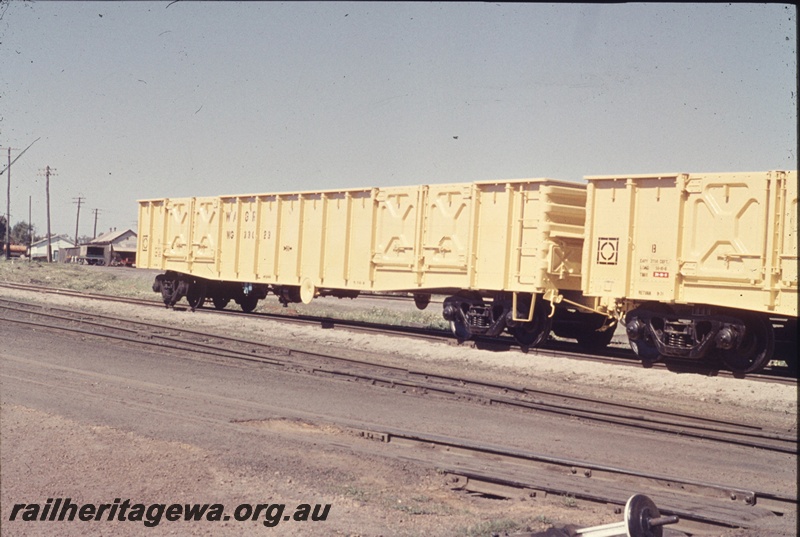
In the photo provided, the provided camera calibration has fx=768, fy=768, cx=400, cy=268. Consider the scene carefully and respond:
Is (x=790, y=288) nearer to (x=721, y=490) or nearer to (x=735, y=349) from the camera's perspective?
(x=735, y=349)

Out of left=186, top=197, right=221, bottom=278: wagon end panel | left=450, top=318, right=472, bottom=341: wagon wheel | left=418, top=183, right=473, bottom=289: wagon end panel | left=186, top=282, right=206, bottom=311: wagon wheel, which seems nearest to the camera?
left=418, top=183, right=473, bottom=289: wagon end panel

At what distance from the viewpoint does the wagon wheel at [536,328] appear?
51.2 feet

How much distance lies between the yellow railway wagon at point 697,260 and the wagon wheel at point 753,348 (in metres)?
0.02

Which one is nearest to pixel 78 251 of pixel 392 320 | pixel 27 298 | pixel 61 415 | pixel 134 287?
pixel 134 287

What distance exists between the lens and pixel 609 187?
1396 centimetres

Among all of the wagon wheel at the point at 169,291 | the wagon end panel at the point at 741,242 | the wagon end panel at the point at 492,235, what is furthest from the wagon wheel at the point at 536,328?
the wagon wheel at the point at 169,291

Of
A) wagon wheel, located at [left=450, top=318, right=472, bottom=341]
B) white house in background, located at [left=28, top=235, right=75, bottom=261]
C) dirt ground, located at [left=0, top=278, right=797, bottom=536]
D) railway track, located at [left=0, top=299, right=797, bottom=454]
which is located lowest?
dirt ground, located at [left=0, top=278, right=797, bottom=536]

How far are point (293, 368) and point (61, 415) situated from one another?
5.09 meters

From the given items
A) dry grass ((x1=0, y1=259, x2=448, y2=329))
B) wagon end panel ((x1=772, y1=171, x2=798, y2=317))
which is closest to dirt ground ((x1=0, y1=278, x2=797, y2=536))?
wagon end panel ((x1=772, y1=171, x2=798, y2=317))

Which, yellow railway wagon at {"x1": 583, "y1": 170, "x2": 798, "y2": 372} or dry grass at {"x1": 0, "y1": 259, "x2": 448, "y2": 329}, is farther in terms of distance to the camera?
dry grass at {"x1": 0, "y1": 259, "x2": 448, "y2": 329}

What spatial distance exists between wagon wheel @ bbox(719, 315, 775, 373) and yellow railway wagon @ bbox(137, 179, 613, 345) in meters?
3.15

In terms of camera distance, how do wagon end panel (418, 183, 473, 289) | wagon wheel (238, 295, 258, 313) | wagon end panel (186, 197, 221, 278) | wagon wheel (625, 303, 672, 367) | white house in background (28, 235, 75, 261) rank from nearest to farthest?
wagon wheel (625, 303, 672, 367)
wagon end panel (418, 183, 473, 289)
wagon end panel (186, 197, 221, 278)
wagon wheel (238, 295, 258, 313)
white house in background (28, 235, 75, 261)

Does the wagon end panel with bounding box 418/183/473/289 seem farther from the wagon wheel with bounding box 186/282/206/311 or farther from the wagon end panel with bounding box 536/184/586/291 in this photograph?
the wagon wheel with bounding box 186/282/206/311

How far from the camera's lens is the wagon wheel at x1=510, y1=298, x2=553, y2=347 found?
51.2ft
